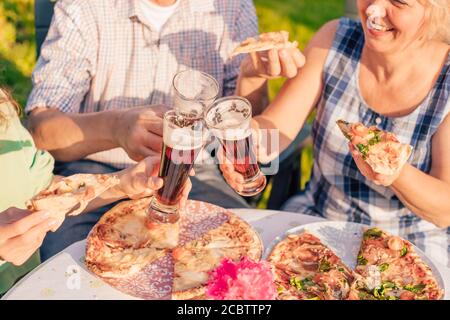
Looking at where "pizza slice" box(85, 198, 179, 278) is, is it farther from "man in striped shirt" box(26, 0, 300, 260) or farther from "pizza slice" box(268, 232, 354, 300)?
"man in striped shirt" box(26, 0, 300, 260)

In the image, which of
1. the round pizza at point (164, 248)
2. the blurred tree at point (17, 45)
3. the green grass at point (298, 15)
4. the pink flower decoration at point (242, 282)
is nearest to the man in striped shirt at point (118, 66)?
the round pizza at point (164, 248)

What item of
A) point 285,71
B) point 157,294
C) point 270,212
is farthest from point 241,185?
point 285,71

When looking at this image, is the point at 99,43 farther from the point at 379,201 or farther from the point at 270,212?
the point at 379,201

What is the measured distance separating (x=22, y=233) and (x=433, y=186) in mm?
1455

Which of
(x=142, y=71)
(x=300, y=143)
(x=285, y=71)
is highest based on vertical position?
(x=285, y=71)

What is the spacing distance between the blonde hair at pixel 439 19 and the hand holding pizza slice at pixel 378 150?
2.15 feet

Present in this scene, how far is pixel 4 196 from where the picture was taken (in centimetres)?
240

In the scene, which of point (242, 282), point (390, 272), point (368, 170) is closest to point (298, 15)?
point (368, 170)

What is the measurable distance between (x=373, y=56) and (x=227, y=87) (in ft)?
2.58

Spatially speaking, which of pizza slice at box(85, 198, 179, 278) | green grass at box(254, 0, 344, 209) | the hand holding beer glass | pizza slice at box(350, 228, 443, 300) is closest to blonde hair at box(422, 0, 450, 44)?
pizza slice at box(350, 228, 443, 300)

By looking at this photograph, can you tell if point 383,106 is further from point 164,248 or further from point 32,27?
point 32,27

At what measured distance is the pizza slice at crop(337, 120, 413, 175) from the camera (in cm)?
213

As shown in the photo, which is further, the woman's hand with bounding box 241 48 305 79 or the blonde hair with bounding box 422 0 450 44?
the woman's hand with bounding box 241 48 305 79

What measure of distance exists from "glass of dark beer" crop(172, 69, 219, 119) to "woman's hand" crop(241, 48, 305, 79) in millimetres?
580
